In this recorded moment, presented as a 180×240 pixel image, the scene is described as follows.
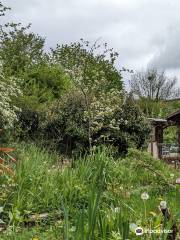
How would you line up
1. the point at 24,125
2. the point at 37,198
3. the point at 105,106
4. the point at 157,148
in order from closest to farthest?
the point at 37,198 < the point at 105,106 < the point at 24,125 < the point at 157,148

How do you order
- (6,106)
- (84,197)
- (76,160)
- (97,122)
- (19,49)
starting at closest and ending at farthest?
(84,197) → (76,160) → (6,106) → (97,122) → (19,49)

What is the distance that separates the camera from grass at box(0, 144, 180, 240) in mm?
3914

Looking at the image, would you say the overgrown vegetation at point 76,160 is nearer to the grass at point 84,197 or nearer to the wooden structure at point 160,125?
the grass at point 84,197

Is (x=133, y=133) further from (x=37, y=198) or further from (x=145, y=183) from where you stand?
(x=37, y=198)

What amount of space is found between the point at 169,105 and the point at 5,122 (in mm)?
35016

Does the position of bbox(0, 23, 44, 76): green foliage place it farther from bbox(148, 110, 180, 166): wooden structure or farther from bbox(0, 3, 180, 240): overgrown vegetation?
bbox(148, 110, 180, 166): wooden structure

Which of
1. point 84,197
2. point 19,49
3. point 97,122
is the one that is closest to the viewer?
point 84,197

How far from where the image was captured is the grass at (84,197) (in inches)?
154

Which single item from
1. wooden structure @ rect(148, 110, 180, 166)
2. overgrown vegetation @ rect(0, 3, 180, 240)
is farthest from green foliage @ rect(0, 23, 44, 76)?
wooden structure @ rect(148, 110, 180, 166)

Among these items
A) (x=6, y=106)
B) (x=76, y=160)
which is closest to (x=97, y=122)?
(x=6, y=106)

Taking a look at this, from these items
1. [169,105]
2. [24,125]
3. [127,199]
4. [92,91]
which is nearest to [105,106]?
[92,91]

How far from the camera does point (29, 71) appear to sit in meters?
20.4

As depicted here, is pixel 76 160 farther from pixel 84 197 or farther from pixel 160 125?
pixel 160 125

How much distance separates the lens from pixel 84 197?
6.54m
